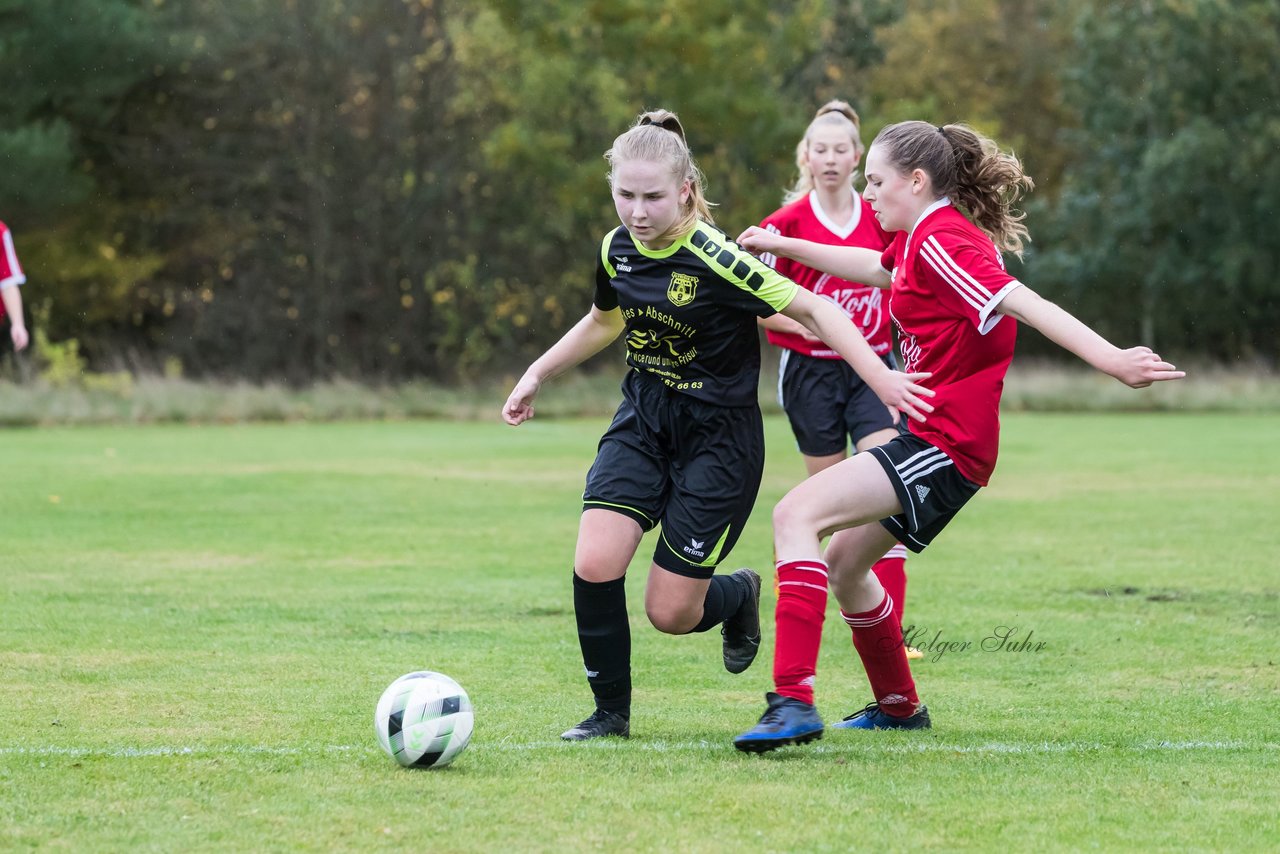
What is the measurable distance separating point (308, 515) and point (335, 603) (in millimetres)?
4218

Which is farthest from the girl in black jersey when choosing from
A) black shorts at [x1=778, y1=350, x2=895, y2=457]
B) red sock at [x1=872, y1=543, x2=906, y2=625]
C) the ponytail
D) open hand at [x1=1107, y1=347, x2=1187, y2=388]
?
the ponytail

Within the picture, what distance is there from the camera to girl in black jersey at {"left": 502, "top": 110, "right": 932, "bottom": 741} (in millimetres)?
4875

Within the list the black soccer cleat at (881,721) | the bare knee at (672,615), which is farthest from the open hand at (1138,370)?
the bare knee at (672,615)

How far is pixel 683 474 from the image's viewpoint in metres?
5.07

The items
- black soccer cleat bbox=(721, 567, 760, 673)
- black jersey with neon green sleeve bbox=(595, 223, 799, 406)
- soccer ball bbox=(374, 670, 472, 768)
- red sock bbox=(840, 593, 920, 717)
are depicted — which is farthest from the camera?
black soccer cleat bbox=(721, 567, 760, 673)

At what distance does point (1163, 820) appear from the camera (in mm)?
3959

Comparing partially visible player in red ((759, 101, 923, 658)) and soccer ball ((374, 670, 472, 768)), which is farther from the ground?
partially visible player in red ((759, 101, 923, 658))

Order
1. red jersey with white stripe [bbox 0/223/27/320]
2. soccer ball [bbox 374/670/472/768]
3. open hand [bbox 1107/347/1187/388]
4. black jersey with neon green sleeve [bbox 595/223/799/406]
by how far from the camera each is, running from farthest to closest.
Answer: red jersey with white stripe [bbox 0/223/27/320] < black jersey with neon green sleeve [bbox 595/223/799/406] < soccer ball [bbox 374/670/472/768] < open hand [bbox 1107/347/1187/388]

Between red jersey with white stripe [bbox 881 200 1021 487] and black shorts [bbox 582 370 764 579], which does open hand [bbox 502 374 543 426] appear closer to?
black shorts [bbox 582 370 764 579]

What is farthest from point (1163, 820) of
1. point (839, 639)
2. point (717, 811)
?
point (839, 639)

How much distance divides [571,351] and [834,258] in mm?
910

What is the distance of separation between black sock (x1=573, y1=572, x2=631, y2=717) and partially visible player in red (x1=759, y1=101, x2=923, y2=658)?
2.25 metres

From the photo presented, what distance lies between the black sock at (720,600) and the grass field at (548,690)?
316 millimetres

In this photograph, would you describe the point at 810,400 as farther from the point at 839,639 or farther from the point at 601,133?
the point at 601,133
